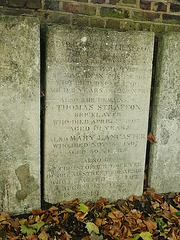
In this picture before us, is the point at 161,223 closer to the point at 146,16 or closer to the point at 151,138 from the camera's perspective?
the point at 151,138

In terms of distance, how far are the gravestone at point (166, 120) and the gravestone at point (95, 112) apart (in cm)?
15

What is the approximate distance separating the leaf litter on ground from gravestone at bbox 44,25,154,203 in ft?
0.50

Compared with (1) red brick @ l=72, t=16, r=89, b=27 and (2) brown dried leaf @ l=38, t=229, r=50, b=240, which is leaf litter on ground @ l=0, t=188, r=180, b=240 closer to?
(2) brown dried leaf @ l=38, t=229, r=50, b=240

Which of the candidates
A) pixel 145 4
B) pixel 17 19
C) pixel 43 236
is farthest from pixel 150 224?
pixel 145 4

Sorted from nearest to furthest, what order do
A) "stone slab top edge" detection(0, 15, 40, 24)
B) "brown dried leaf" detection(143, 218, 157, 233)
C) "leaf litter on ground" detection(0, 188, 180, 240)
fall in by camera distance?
"stone slab top edge" detection(0, 15, 40, 24) → "leaf litter on ground" detection(0, 188, 180, 240) → "brown dried leaf" detection(143, 218, 157, 233)

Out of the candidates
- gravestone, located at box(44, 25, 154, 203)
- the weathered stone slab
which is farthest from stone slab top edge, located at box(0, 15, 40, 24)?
gravestone, located at box(44, 25, 154, 203)

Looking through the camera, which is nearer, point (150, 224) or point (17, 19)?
point (17, 19)

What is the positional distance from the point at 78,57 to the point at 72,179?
1.22m

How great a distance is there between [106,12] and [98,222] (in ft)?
9.48

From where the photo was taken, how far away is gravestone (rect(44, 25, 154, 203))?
2500 millimetres

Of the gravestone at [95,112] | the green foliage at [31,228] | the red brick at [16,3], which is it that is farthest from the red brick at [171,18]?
the green foliage at [31,228]

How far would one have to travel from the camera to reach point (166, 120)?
9.49 feet

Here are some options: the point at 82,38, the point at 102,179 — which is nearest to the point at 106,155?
the point at 102,179

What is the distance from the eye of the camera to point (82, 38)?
248cm
